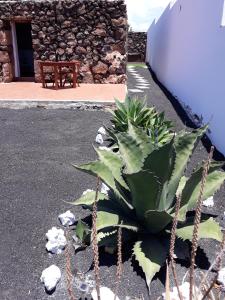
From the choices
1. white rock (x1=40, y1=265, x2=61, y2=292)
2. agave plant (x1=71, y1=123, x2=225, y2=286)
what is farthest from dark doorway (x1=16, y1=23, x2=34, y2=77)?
white rock (x1=40, y1=265, x2=61, y2=292)

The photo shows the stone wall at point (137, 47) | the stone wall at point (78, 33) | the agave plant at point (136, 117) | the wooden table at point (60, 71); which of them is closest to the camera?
the agave plant at point (136, 117)

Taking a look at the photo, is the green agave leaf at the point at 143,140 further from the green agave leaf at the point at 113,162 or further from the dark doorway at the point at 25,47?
the dark doorway at the point at 25,47

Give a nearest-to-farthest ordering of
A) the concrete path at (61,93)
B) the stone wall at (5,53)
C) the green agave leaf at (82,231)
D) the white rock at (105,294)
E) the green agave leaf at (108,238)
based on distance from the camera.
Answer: the white rock at (105,294) → the green agave leaf at (108,238) → the green agave leaf at (82,231) → the concrete path at (61,93) → the stone wall at (5,53)

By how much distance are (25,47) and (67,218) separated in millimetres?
10305

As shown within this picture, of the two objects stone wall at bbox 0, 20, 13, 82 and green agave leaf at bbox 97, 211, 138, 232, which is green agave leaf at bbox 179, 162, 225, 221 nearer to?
green agave leaf at bbox 97, 211, 138, 232

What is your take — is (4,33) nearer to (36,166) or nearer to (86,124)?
(86,124)

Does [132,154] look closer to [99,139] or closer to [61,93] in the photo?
[99,139]

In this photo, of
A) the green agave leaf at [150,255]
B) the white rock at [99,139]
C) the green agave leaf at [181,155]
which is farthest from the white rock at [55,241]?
the white rock at [99,139]

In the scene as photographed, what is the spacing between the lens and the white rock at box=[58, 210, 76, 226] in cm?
263

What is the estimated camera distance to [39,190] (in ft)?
10.8

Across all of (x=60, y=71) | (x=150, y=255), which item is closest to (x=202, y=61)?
(x=60, y=71)

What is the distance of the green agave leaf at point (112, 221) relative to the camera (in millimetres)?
2158

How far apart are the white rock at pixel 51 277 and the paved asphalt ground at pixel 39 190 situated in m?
0.05

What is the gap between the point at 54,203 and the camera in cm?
303
